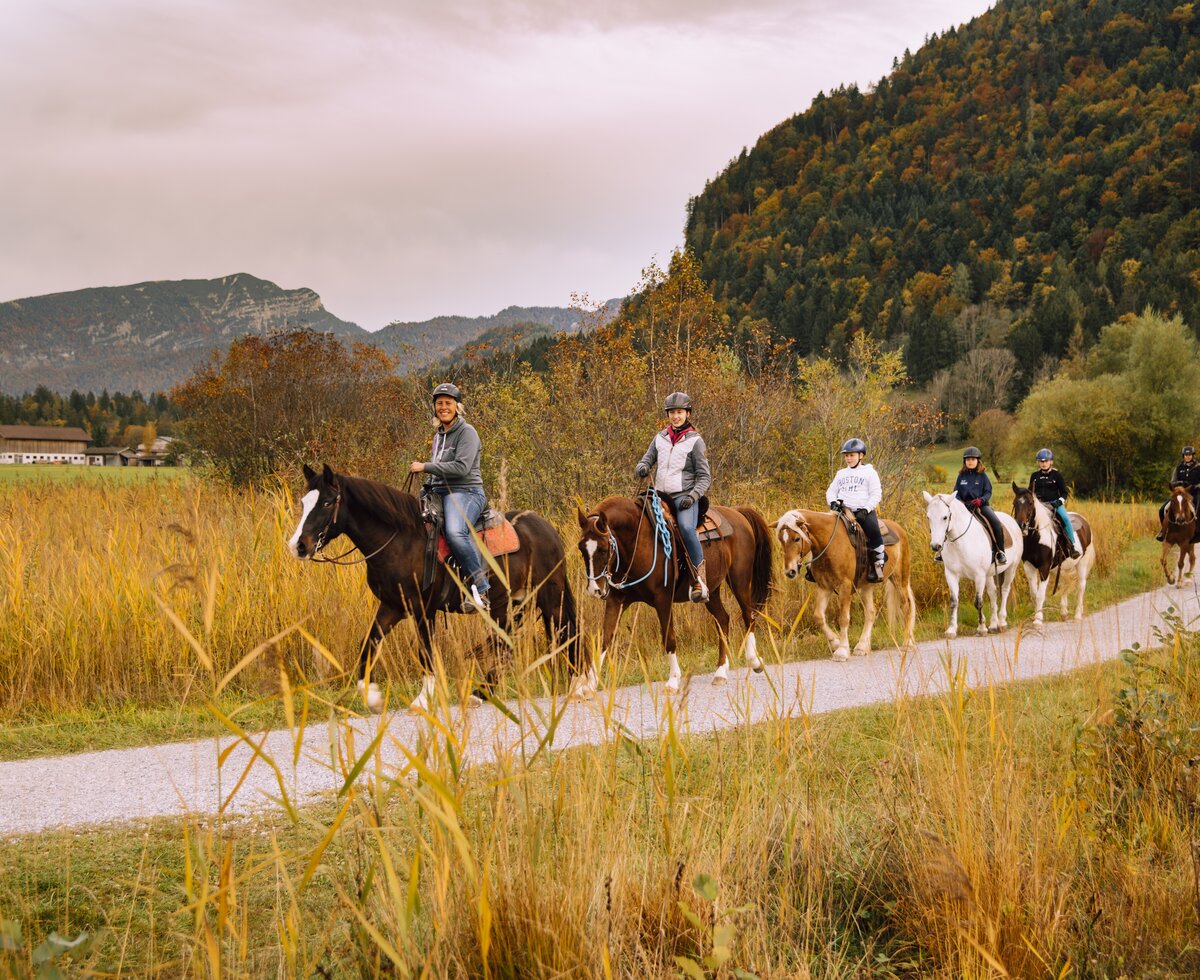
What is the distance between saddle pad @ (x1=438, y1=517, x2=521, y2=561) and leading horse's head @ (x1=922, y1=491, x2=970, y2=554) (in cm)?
627

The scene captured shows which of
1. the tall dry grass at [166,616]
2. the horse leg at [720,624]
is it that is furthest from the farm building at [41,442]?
the horse leg at [720,624]

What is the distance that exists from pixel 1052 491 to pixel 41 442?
5419 inches

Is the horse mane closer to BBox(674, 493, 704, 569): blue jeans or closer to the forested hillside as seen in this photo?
BBox(674, 493, 704, 569): blue jeans

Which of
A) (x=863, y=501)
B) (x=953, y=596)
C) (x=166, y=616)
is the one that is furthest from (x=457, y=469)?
(x=953, y=596)

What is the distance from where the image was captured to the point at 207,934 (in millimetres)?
1881

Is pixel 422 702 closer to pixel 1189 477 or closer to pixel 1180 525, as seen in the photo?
pixel 1180 525

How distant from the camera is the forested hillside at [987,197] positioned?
88250mm

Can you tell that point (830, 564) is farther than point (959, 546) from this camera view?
No

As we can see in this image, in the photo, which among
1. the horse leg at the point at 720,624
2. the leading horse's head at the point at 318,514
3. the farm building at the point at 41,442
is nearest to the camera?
the leading horse's head at the point at 318,514

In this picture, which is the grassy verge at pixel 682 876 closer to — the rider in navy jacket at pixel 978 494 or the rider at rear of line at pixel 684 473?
the rider at rear of line at pixel 684 473

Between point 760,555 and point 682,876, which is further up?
point 682,876

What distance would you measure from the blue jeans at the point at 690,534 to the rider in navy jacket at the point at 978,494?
5.38 metres

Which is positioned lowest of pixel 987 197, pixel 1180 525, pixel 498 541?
pixel 1180 525

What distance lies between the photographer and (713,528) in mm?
8625
